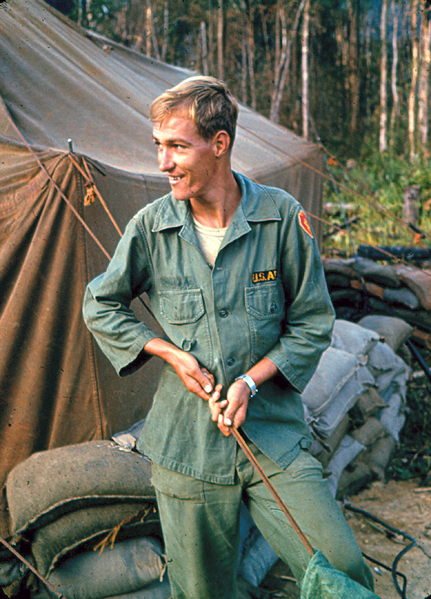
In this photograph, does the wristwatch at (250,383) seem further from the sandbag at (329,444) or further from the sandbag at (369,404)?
the sandbag at (369,404)

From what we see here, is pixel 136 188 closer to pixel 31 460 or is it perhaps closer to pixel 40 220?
pixel 40 220

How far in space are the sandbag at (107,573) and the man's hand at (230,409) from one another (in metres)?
1.16

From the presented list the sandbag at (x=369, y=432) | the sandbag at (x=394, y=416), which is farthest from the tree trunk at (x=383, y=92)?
the sandbag at (x=369, y=432)

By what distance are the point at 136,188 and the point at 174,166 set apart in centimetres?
147

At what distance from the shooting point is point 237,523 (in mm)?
1723

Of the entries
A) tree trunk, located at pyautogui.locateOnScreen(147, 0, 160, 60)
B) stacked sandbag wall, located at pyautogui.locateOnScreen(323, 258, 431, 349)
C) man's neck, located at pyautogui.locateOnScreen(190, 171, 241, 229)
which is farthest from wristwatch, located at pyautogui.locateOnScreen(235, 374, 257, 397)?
tree trunk, located at pyautogui.locateOnScreen(147, 0, 160, 60)

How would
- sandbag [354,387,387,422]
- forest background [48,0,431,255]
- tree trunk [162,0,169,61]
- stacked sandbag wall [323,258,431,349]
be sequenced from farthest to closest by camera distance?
tree trunk [162,0,169,61]
forest background [48,0,431,255]
stacked sandbag wall [323,258,431,349]
sandbag [354,387,387,422]

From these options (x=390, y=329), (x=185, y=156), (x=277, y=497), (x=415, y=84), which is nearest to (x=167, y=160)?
(x=185, y=156)

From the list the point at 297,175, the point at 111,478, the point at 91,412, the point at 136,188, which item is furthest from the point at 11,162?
the point at 297,175

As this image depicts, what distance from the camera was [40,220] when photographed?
2576 mm

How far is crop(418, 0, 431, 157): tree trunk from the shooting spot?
11211 mm

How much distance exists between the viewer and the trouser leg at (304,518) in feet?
4.99

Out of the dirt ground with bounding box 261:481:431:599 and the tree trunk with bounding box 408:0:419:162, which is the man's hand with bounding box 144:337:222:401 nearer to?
the dirt ground with bounding box 261:481:431:599

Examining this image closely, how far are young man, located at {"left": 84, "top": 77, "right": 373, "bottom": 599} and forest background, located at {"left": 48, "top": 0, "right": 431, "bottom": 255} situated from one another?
850 centimetres
